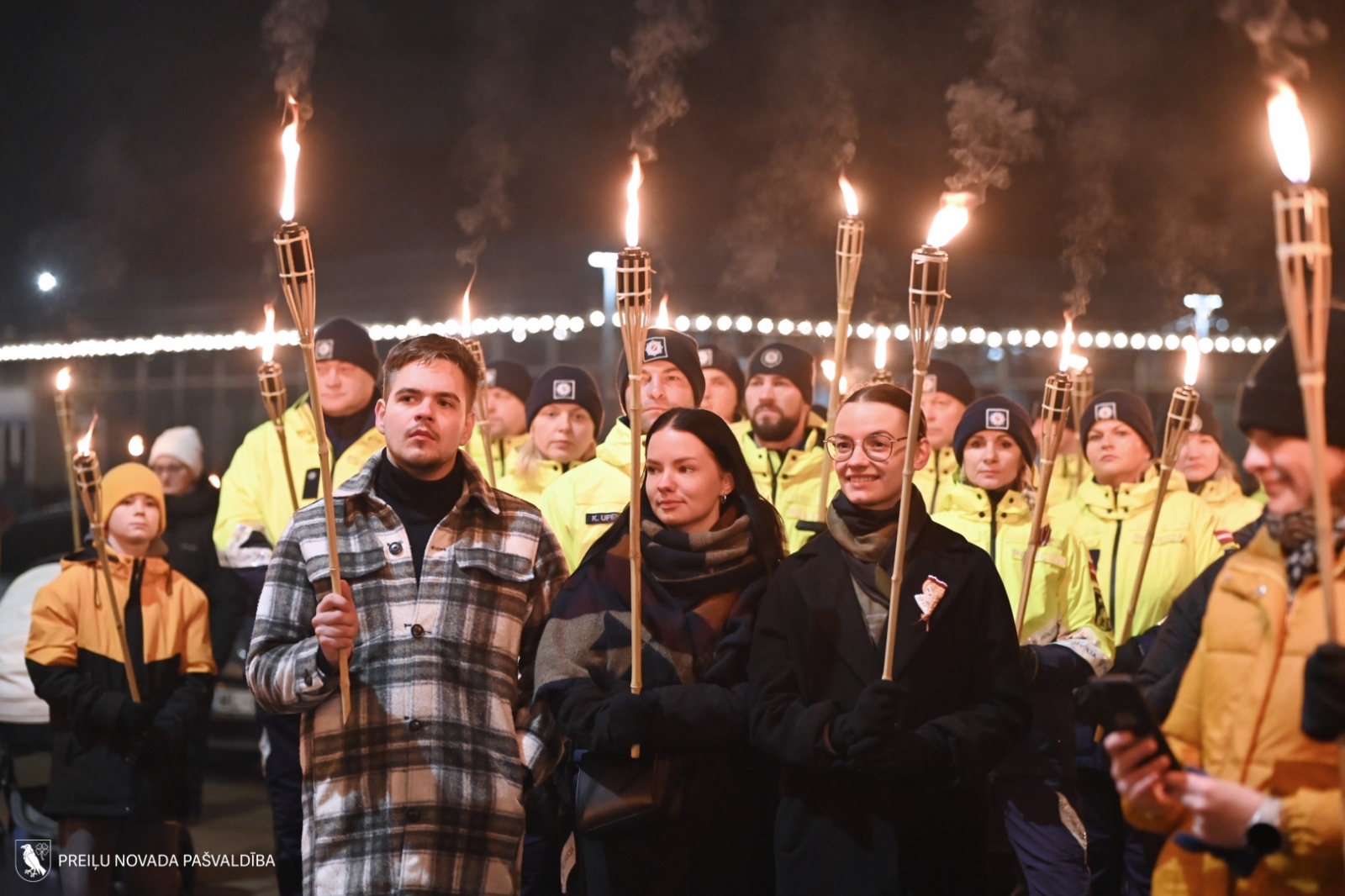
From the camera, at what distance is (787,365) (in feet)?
20.2

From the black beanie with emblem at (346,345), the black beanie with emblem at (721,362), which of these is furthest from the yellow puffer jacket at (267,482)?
the black beanie with emblem at (721,362)

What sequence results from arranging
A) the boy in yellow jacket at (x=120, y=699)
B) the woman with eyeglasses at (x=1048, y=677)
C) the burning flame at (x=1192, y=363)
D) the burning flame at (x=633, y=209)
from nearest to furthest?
the burning flame at (x=633, y=209), the burning flame at (x=1192, y=363), the woman with eyeglasses at (x=1048, y=677), the boy in yellow jacket at (x=120, y=699)

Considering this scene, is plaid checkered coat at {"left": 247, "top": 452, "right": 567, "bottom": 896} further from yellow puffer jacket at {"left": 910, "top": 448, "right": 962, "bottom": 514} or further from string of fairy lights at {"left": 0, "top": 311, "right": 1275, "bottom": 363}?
string of fairy lights at {"left": 0, "top": 311, "right": 1275, "bottom": 363}

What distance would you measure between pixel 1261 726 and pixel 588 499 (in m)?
3.10

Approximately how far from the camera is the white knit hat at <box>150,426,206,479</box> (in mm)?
7574

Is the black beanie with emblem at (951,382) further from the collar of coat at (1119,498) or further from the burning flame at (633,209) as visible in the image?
the burning flame at (633,209)

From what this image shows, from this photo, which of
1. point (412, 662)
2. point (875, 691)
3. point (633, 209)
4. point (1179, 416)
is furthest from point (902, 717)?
point (1179, 416)

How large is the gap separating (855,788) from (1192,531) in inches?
141

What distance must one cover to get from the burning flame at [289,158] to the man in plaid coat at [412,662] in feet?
1.78

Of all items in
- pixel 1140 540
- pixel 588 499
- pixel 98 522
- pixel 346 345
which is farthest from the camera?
pixel 1140 540

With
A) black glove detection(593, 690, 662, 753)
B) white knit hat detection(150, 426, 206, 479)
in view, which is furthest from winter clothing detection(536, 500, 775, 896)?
white knit hat detection(150, 426, 206, 479)

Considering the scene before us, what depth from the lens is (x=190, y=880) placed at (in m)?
6.34

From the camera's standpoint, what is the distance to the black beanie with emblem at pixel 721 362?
658 centimetres

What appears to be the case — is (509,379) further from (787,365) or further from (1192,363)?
(1192,363)
